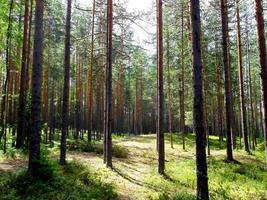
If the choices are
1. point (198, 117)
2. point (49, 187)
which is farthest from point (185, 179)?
point (49, 187)

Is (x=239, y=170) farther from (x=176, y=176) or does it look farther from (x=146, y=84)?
(x=146, y=84)

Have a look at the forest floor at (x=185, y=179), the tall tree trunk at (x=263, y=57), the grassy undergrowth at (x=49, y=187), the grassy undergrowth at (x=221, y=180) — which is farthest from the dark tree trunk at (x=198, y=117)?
the tall tree trunk at (x=263, y=57)

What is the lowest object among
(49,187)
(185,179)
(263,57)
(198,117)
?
(185,179)

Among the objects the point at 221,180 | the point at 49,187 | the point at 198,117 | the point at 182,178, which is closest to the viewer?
the point at 198,117

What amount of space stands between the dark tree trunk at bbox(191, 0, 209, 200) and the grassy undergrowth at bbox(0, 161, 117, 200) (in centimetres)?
318

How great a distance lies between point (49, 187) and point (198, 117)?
5011 mm

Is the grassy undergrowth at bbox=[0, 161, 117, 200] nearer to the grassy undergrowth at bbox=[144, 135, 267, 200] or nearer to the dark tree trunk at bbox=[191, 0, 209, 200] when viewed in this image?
the grassy undergrowth at bbox=[144, 135, 267, 200]

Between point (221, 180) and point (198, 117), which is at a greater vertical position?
point (198, 117)

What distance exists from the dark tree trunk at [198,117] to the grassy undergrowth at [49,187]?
10.4ft

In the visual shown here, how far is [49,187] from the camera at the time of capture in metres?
9.47

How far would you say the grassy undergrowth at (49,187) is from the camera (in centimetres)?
881

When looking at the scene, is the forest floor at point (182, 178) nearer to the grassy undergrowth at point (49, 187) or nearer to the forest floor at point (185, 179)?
the forest floor at point (185, 179)

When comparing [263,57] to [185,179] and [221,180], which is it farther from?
[185,179]

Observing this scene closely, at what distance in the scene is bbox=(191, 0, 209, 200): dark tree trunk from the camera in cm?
843
